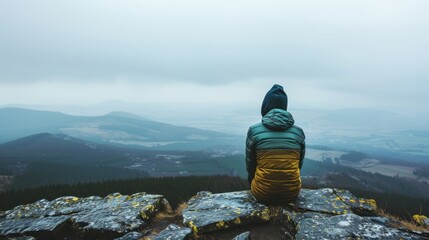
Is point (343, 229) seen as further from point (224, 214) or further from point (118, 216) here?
point (118, 216)

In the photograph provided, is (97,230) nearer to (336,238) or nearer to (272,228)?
(272,228)

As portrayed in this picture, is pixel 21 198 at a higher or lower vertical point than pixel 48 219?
lower

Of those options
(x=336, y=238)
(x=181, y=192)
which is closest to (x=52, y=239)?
(x=336, y=238)

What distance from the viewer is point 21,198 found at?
7444 cm

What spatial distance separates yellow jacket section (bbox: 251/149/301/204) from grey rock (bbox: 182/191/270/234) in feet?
2.20

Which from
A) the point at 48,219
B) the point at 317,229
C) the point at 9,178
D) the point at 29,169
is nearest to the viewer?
the point at 317,229

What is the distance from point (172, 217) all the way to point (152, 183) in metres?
77.3

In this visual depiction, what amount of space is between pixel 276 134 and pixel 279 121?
46 centimetres

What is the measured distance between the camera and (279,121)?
8852 mm

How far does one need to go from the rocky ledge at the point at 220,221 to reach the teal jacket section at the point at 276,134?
229 cm

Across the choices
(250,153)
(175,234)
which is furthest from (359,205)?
(175,234)

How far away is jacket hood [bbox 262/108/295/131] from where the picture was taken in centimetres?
883

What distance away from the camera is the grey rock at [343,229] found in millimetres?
6805

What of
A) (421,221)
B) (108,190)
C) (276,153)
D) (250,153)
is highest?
(276,153)
